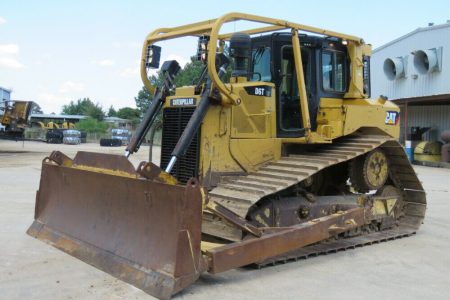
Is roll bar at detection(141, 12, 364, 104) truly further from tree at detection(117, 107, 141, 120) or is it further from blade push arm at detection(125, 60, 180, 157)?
tree at detection(117, 107, 141, 120)

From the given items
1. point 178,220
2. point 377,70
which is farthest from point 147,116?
point 377,70

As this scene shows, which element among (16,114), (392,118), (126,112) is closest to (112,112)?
(126,112)

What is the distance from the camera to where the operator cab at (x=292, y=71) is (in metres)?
7.08

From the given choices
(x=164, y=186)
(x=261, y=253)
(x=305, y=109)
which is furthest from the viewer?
(x=305, y=109)

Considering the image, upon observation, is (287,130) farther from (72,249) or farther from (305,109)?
(72,249)

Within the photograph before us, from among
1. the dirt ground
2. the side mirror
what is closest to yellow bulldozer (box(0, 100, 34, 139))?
the dirt ground

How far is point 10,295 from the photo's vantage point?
482 centimetres

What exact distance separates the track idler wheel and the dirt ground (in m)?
0.90

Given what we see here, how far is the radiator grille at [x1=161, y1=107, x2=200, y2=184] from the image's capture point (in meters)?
6.48

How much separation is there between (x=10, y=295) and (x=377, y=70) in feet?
94.5

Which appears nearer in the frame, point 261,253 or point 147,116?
point 261,253

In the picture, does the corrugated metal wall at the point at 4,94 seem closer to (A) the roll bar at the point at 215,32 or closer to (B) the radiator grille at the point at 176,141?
(A) the roll bar at the point at 215,32

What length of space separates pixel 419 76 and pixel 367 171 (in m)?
21.1

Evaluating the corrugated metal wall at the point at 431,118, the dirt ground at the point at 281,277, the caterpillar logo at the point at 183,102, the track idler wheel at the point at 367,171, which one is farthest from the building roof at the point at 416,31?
the caterpillar logo at the point at 183,102
